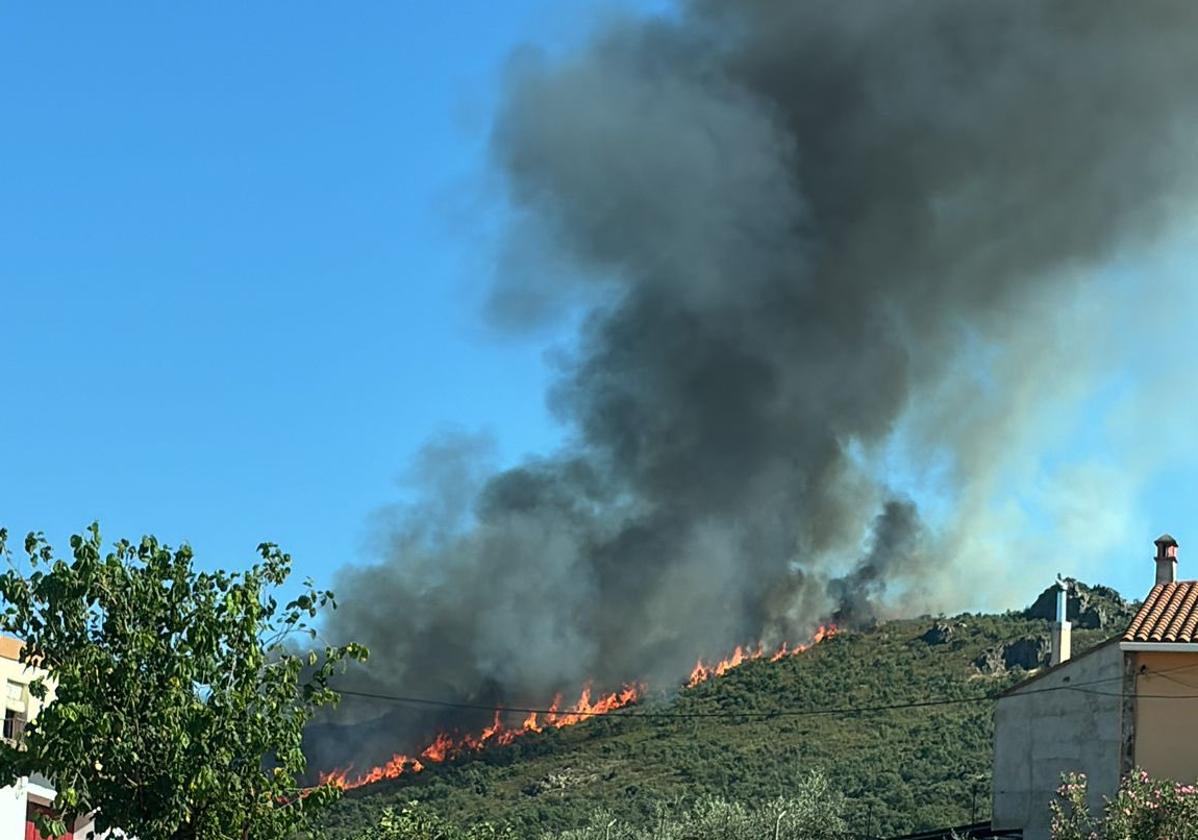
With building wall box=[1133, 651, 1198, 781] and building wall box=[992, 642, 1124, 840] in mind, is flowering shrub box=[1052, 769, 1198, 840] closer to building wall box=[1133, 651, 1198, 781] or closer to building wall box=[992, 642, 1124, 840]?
building wall box=[1133, 651, 1198, 781]

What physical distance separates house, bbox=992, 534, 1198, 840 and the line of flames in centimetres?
7780

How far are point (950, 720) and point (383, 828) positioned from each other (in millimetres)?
62603

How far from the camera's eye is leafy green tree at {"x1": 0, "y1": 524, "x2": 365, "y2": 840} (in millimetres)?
28531

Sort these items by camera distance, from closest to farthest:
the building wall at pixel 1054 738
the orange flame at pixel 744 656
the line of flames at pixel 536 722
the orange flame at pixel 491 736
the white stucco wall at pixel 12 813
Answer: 1. the white stucco wall at pixel 12 813
2. the building wall at pixel 1054 738
3. the orange flame at pixel 491 736
4. the line of flames at pixel 536 722
5. the orange flame at pixel 744 656

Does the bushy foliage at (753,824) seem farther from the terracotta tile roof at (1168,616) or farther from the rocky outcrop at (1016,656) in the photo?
the rocky outcrop at (1016,656)

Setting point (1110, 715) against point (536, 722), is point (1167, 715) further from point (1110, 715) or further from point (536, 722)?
point (536, 722)

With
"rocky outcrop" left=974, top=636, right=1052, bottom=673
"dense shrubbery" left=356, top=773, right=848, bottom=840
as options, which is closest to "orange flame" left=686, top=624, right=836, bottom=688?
"rocky outcrop" left=974, top=636, right=1052, bottom=673

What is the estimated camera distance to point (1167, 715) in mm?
48062

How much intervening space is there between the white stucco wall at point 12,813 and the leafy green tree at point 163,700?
1238 cm

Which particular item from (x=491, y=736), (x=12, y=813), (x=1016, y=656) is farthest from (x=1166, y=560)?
(x=491, y=736)

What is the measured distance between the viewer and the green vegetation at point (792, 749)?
295ft

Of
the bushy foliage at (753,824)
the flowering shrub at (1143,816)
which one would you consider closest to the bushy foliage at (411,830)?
the flowering shrub at (1143,816)

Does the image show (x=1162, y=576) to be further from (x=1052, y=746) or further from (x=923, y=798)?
(x=923, y=798)

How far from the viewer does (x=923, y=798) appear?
85.8 metres
